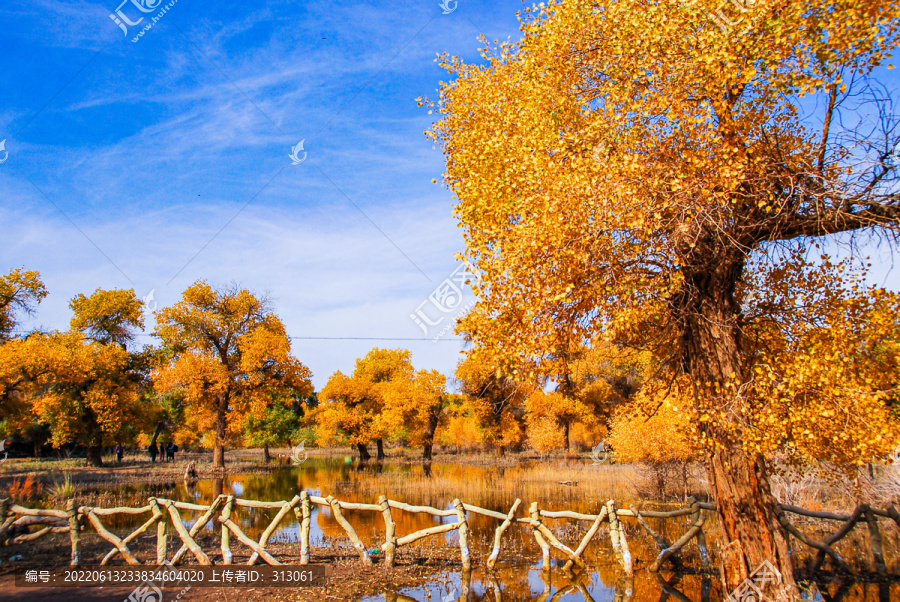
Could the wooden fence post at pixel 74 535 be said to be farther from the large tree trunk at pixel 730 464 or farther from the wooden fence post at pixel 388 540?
the large tree trunk at pixel 730 464

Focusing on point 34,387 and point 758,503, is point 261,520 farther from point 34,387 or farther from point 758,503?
point 34,387

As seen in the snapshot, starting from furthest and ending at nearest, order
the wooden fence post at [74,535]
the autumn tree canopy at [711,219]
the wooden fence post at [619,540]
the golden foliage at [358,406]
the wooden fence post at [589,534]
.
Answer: the golden foliage at [358,406], the wooden fence post at [589,534], the wooden fence post at [619,540], the wooden fence post at [74,535], the autumn tree canopy at [711,219]

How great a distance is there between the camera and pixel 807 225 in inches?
312

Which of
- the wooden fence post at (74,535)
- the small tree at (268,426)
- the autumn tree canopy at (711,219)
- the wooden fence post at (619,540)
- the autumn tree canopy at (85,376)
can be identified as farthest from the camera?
the small tree at (268,426)

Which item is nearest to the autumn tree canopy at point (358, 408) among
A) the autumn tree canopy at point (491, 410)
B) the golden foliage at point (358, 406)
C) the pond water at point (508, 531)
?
the golden foliage at point (358, 406)

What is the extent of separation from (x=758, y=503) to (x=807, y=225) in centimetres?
421

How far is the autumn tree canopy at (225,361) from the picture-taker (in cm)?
3503

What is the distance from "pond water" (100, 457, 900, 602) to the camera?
9.59m

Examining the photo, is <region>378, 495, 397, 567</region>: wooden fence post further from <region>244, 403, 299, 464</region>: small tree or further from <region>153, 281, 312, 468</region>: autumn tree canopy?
<region>244, 403, 299, 464</region>: small tree

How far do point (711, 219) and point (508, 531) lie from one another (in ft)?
36.3

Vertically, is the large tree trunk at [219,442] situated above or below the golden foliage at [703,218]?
below

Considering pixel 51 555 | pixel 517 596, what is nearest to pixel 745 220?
pixel 517 596

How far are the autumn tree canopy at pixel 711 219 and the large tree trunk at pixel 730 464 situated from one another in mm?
25

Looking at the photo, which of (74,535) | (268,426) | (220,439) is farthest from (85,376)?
(74,535)
